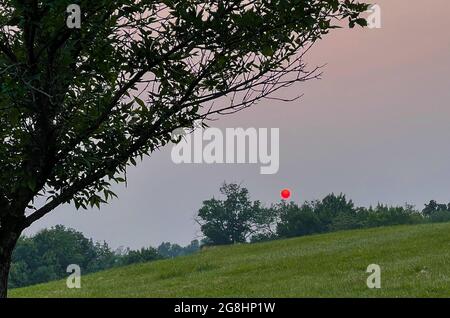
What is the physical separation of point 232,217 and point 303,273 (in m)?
103

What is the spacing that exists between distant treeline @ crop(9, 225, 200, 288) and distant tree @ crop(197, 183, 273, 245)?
1165 centimetres

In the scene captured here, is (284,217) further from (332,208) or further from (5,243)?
(5,243)

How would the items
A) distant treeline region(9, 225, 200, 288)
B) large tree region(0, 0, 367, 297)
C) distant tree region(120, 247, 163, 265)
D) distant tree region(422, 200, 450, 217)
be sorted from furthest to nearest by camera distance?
distant tree region(422, 200, 450, 217)
distant treeline region(9, 225, 200, 288)
distant tree region(120, 247, 163, 265)
large tree region(0, 0, 367, 297)

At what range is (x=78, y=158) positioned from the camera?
8.82 meters

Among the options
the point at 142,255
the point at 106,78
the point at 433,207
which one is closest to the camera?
the point at 106,78

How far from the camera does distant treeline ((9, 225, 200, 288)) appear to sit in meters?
115

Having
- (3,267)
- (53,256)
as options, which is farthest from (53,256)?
(3,267)

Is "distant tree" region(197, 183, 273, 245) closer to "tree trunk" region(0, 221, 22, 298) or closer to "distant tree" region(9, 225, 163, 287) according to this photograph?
"distant tree" region(9, 225, 163, 287)

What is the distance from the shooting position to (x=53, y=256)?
395 ft

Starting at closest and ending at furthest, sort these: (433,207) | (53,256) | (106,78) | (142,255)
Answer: (106,78) → (142,255) → (53,256) → (433,207)

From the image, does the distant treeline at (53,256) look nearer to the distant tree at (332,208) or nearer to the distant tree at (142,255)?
the distant tree at (142,255)

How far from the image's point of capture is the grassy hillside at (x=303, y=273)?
792 inches

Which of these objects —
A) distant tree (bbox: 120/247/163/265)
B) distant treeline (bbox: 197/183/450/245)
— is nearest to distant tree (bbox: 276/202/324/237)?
distant treeline (bbox: 197/183/450/245)

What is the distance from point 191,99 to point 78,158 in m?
1.80
